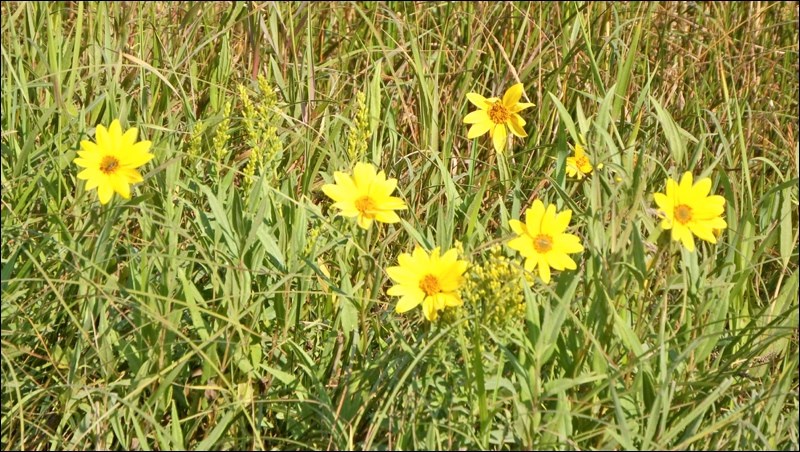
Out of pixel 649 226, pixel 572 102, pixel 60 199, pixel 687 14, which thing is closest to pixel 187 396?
pixel 60 199

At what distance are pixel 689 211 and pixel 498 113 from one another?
0.60 metres

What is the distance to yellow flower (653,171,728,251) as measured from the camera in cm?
184

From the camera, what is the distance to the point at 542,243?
188 cm

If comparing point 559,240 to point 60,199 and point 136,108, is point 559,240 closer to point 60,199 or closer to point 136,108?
point 60,199

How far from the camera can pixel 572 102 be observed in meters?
3.09

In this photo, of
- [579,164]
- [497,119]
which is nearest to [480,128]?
[497,119]

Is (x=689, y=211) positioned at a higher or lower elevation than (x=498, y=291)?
higher

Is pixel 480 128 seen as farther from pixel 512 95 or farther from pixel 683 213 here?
pixel 683 213

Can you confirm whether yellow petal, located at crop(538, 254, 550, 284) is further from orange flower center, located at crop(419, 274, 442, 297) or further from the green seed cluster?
orange flower center, located at crop(419, 274, 442, 297)

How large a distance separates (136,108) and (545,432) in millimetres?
1463

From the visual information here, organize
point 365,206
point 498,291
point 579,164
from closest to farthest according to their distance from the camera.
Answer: point 498,291, point 365,206, point 579,164

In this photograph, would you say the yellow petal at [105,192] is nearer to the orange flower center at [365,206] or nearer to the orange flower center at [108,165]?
the orange flower center at [108,165]

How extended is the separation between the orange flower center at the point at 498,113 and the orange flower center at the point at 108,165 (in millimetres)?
867

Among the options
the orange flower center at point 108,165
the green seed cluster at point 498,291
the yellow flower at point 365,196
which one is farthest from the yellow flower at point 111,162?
the green seed cluster at point 498,291
